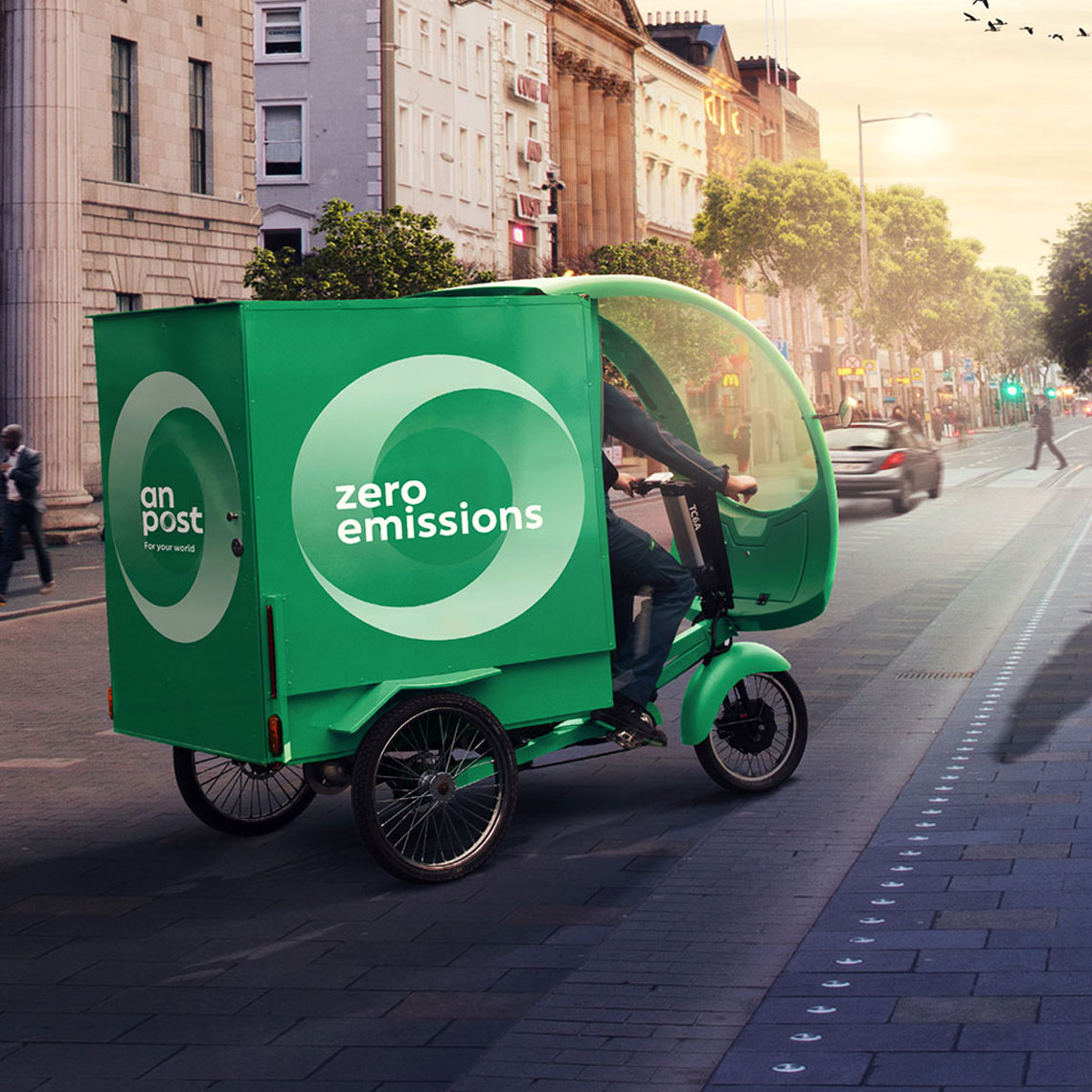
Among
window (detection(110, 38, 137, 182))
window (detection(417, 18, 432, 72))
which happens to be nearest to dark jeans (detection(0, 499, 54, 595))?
window (detection(110, 38, 137, 182))

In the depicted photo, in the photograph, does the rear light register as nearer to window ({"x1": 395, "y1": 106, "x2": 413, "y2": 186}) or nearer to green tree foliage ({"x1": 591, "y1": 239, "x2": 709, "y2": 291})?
window ({"x1": 395, "y1": 106, "x2": 413, "y2": 186})

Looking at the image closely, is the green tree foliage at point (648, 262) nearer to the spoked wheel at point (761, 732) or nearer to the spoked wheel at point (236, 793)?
the spoked wheel at point (761, 732)

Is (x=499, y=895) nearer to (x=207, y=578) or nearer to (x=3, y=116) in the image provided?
(x=207, y=578)

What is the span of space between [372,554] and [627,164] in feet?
235

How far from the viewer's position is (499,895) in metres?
6.88

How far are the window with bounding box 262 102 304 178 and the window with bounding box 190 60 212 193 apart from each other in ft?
63.5

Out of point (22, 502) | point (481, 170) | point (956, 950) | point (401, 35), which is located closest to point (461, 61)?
point (481, 170)

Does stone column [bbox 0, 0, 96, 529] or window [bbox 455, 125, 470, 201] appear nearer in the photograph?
stone column [bbox 0, 0, 96, 529]

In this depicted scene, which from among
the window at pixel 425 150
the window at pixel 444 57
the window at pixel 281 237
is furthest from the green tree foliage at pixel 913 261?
the window at pixel 281 237

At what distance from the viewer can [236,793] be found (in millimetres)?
8398

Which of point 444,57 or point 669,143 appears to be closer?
point 444,57

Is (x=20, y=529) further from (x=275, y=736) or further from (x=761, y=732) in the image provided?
(x=275, y=736)

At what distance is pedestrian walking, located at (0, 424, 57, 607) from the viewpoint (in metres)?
20.7

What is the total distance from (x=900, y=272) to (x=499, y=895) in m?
90.5
